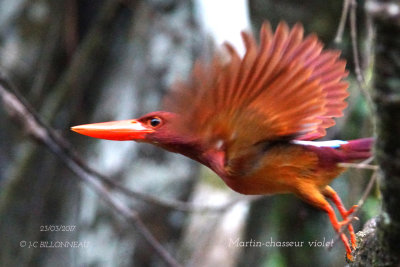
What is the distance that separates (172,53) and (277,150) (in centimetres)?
215

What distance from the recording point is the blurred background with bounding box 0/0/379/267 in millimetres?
3445

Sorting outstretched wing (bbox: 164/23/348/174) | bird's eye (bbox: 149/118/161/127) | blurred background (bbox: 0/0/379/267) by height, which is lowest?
blurred background (bbox: 0/0/379/267)

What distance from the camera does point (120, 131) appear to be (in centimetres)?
191

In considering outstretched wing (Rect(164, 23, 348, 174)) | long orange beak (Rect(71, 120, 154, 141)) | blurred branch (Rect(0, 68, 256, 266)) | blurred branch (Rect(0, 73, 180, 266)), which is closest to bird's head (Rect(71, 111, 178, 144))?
long orange beak (Rect(71, 120, 154, 141))

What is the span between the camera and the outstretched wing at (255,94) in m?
1.50

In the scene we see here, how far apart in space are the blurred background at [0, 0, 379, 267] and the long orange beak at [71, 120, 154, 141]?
146 cm

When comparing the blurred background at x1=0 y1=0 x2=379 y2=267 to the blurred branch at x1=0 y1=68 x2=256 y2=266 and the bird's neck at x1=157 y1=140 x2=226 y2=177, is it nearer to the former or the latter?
the blurred branch at x1=0 y1=68 x2=256 y2=266

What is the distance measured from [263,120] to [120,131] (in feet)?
1.72

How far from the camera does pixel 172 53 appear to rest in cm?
376

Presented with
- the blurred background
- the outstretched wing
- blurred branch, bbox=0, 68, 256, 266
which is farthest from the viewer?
the blurred background

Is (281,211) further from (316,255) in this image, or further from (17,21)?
(17,21)

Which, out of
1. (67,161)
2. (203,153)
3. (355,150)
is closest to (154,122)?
(203,153)

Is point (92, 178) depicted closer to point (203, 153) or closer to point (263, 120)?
point (203, 153)

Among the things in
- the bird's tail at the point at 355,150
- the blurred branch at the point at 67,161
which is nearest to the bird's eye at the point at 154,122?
the bird's tail at the point at 355,150
